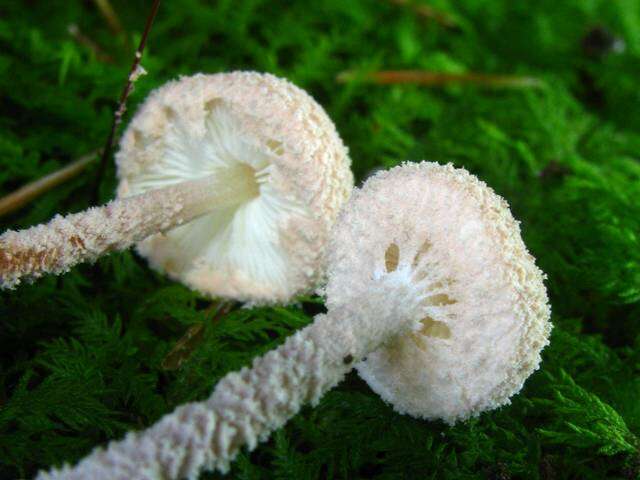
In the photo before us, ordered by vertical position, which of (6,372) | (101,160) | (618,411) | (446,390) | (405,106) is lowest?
(618,411)

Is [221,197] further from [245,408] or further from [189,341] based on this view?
[245,408]

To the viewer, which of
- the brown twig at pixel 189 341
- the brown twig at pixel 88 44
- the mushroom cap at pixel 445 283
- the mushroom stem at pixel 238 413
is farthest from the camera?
the brown twig at pixel 88 44

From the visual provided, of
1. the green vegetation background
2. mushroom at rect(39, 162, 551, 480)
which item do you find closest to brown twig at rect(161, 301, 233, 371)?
the green vegetation background

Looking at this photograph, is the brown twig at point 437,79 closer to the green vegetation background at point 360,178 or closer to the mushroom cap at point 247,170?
the green vegetation background at point 360,178

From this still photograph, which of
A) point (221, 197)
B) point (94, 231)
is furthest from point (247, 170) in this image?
point (94, 231)

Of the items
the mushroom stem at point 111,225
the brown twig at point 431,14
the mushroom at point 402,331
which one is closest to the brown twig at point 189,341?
the mushroom stem at point 111,225

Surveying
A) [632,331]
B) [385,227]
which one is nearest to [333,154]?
[385,227]

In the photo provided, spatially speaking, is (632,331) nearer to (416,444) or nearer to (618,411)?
(618,411)

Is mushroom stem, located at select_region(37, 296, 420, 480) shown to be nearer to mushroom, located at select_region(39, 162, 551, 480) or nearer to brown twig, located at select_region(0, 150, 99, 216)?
mushroom, located at select_region(39, 162, 551, 480)
